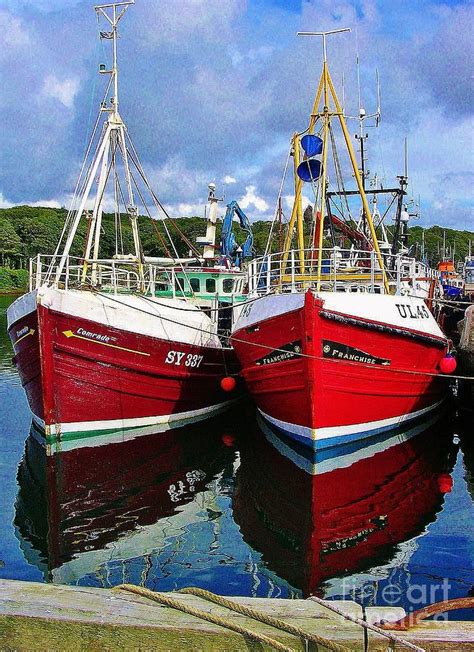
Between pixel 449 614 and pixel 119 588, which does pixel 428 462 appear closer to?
pixel 449 614

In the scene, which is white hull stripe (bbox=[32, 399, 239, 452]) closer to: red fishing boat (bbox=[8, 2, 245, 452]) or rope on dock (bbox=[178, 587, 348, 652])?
red fishing boat (bbox=[8, 2, 245, 452])

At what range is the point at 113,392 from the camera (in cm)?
1380

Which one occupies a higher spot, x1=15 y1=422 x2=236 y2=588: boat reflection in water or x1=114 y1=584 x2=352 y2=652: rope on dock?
x1=114 y1=584 x2=352 y2=652: rope on dock

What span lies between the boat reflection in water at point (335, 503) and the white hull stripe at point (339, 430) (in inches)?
11.5

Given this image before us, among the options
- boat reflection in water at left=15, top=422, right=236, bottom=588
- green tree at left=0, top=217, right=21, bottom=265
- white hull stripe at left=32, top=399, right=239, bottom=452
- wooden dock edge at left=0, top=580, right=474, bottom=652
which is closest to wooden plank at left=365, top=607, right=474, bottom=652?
wooden dock edge at left=0, top=580, right=474, bottom=652

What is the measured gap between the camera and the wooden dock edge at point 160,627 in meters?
3.62

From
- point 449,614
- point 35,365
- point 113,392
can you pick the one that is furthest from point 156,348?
point 449,614

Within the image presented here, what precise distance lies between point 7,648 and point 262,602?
1628 millimetres

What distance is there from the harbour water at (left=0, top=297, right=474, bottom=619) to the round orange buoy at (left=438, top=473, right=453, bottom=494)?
35 millimetres

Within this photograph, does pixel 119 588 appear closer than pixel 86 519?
Yes

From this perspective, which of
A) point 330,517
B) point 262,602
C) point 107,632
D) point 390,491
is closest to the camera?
Answer: point 107,632

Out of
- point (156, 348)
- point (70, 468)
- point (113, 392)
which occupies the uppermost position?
point (156, 348)

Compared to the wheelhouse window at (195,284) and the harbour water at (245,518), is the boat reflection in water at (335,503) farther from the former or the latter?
the wheelhouse window at (195,284)

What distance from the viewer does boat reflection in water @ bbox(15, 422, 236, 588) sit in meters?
7.61
